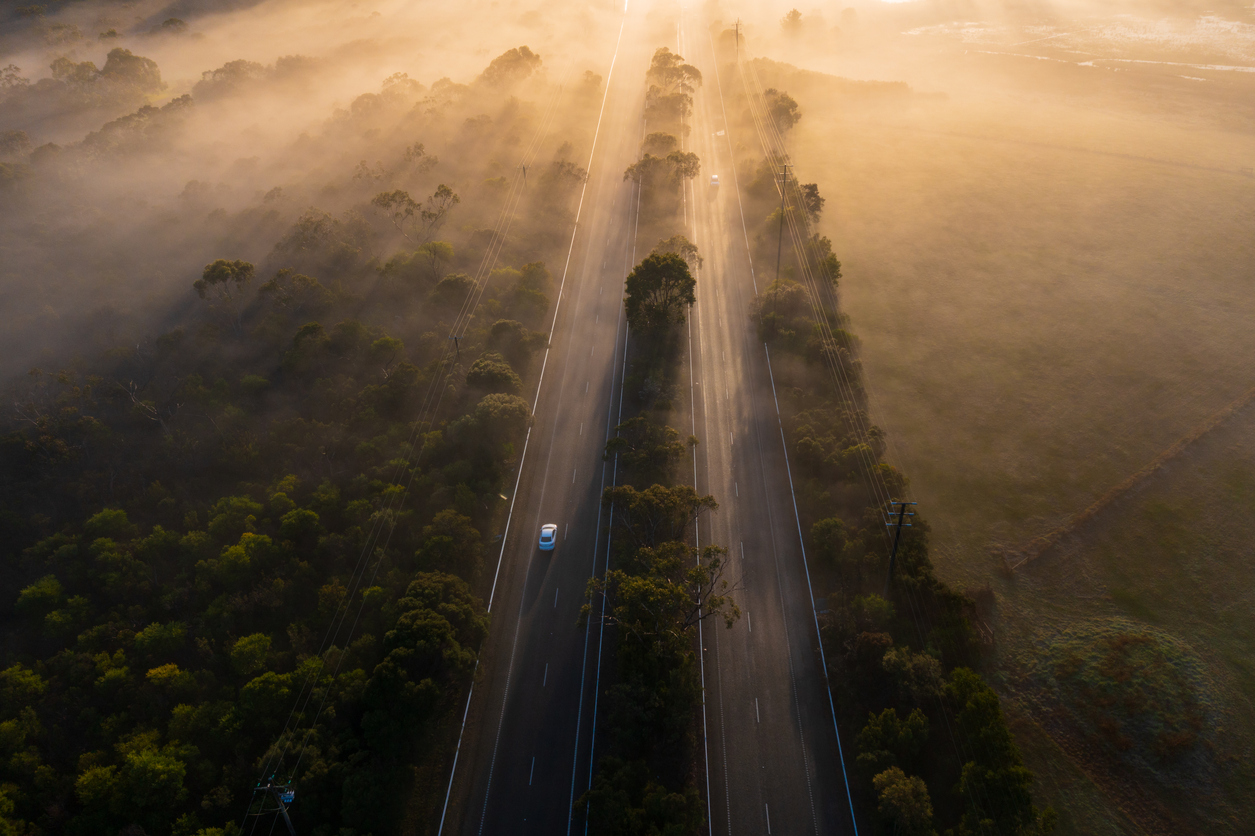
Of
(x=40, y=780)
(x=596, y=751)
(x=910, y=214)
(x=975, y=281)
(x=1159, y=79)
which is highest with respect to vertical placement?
(x=1159, y=79)

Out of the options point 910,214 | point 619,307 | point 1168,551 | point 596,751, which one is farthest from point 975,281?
point 596,751

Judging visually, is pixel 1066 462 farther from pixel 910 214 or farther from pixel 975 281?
pixel 910 214

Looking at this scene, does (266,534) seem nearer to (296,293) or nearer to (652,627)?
(652,627)

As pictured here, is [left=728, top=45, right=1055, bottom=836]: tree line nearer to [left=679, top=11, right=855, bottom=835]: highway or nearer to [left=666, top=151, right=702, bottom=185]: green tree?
[left=679, top=11, right=855, bottom=835]: highway

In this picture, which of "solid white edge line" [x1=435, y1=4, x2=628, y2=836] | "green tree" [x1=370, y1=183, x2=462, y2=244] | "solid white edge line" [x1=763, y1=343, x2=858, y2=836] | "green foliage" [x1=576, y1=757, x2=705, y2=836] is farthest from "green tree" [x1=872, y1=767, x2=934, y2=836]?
"green tree" [x1=370, y1=183, x2=462, y2=244]

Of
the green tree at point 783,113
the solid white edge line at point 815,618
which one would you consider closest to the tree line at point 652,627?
the solid white edge line at point 815,618

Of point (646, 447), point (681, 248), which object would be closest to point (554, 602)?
point (646, 447)
